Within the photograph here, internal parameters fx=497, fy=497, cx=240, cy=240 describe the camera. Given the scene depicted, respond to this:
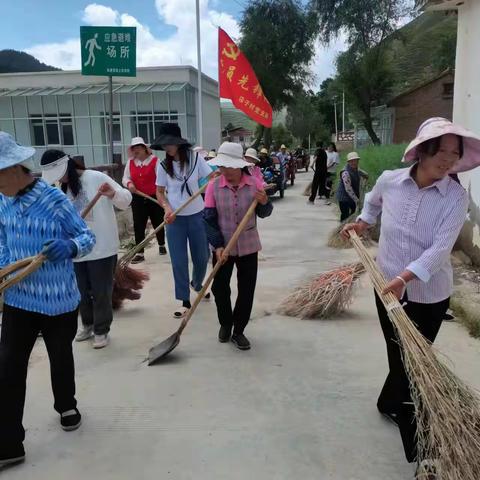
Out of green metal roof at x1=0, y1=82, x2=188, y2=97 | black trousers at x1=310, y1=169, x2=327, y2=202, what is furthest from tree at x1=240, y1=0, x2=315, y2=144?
black trousers at x1=310, y1=169, x2=327, y2=202

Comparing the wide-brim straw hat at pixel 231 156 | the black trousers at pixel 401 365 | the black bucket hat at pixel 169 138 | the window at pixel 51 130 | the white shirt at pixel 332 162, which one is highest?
the window at pixel 51 130

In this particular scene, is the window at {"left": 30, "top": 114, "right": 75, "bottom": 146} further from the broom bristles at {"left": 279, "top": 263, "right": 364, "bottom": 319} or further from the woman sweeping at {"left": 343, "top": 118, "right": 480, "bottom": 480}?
the woman sweeping at {"left": 343, "top": 118, "right": 480, "bottom": 480}

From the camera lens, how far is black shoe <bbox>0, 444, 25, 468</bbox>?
7.55ft

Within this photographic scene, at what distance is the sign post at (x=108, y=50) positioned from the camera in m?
6.45

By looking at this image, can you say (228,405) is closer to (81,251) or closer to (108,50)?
(81,251)

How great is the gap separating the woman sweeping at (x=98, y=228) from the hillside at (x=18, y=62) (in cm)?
4930

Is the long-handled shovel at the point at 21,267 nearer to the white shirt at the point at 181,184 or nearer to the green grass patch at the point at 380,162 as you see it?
the white shirt at the point at 181,184

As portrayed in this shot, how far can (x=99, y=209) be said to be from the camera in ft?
11.3

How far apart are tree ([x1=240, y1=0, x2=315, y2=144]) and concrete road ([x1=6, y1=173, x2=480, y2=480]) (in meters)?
24.3

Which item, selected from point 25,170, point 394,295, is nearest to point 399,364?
point 394,295

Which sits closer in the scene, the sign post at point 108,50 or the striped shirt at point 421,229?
the striped shirt at point 421,229

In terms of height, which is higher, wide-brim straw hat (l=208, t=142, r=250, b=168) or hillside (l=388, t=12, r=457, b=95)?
hillside (l=388, t=12, r=457, b=95)

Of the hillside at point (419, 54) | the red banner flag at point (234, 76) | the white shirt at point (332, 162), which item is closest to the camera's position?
the red banner flag at point (234, 76)

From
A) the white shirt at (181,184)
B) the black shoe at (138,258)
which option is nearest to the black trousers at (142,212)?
the black shoe at (138,258)
